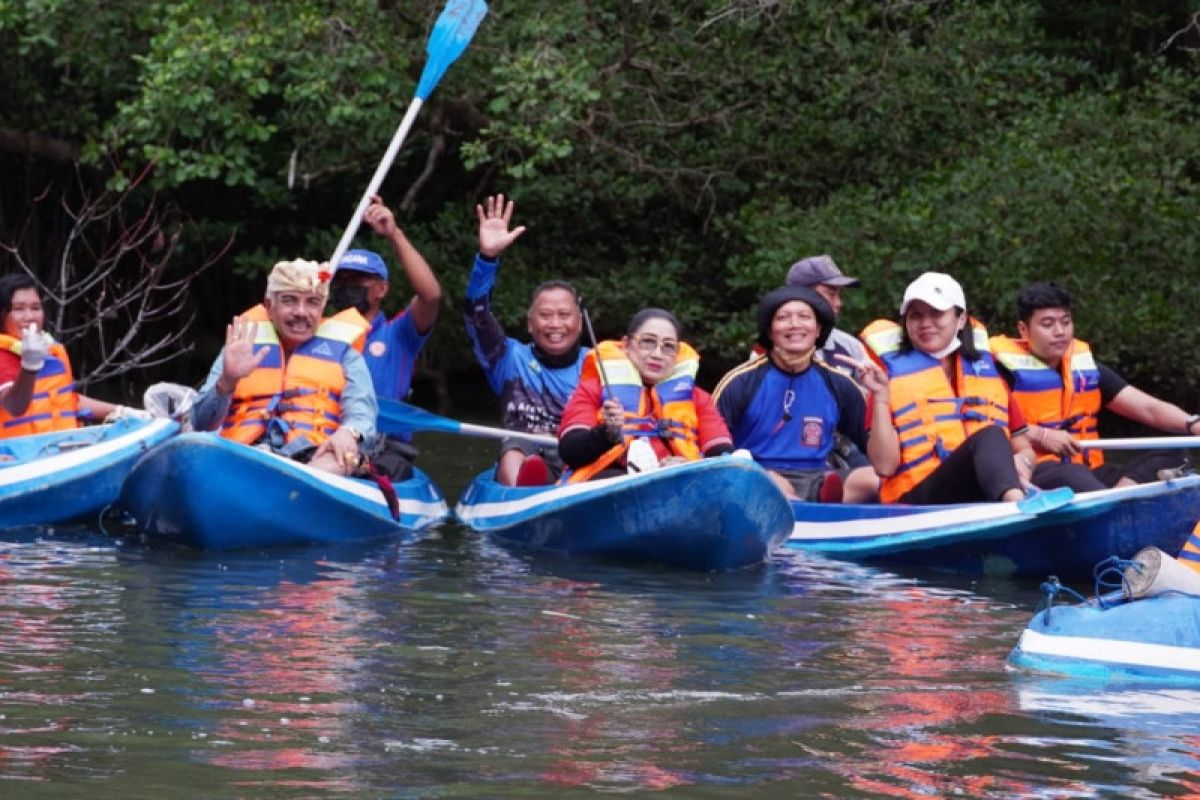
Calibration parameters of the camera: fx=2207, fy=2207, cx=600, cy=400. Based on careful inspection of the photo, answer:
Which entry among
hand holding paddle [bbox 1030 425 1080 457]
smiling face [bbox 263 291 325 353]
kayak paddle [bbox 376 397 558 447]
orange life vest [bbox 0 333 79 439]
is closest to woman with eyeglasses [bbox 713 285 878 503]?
hand holding paddle [bbox 1030 425 1080 457]

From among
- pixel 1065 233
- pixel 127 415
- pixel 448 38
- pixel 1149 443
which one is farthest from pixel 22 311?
pixel 1065 233

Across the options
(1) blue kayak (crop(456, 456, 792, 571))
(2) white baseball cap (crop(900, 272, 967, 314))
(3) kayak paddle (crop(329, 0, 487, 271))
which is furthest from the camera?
(3) kayak paddle (crop(329, 0, 487, 271))

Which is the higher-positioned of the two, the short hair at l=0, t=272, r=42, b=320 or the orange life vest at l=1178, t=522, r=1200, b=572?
the short hair at l=0, t=272, r=42, b=320

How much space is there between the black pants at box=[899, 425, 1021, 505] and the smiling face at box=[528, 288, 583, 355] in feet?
5.14

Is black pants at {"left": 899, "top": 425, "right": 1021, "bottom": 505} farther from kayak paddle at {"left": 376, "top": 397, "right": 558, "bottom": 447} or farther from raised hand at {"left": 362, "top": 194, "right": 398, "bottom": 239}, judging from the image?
raised hand at {"left": 362, "top": 194, "right": 398, "bottom": 239}

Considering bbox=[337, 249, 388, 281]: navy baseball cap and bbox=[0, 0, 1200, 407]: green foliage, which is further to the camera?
bbox=[0, 0, 1200, 407]: green foliage

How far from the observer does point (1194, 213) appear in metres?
13.4

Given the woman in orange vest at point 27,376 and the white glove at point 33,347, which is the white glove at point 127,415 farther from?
the white glove at point 33,347

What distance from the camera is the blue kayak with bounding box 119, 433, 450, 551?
7621 millimetres

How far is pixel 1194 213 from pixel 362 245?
6254 millimetres

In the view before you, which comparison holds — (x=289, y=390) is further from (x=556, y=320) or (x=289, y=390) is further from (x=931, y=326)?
(x=931, y=326)

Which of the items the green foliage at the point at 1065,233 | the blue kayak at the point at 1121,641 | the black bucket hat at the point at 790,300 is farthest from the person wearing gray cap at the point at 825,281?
the green foliage at the point at 1065,233

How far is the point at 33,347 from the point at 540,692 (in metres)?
3.65

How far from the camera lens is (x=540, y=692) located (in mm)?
5238
